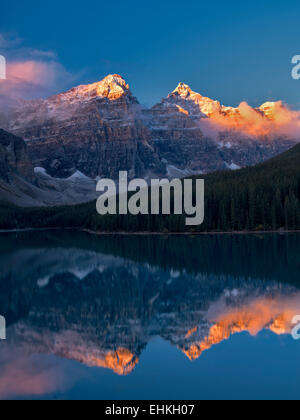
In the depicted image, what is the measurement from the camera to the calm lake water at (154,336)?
14.1 meters

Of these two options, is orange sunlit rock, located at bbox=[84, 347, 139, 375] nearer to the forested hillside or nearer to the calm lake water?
the calm lake water

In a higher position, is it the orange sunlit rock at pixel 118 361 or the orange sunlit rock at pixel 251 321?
the orange sunlit rock at pixel 251 321

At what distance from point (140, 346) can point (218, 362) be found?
345 cm

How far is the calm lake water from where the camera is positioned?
14.1 metres

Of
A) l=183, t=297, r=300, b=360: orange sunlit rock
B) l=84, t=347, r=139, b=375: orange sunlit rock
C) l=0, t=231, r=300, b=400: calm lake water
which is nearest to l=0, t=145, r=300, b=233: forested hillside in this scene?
l=0, t=231, r=300, b=400: calm lake water

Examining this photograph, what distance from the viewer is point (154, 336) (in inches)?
772

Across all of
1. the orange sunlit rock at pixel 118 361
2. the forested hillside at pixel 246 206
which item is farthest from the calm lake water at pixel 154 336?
the forested hillside at pixel 246 206

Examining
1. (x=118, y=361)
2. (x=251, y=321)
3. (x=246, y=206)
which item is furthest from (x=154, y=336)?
(x=246, y=206)

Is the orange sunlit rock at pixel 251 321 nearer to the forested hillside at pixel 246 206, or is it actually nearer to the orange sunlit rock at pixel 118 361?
the orange sunlit rock at pixel 118 361

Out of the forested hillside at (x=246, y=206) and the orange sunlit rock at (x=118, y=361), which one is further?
the forested hillside at (x=246, y=206)

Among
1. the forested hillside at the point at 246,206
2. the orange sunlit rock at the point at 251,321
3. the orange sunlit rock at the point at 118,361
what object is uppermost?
the forested hillside at the point at 246,206
